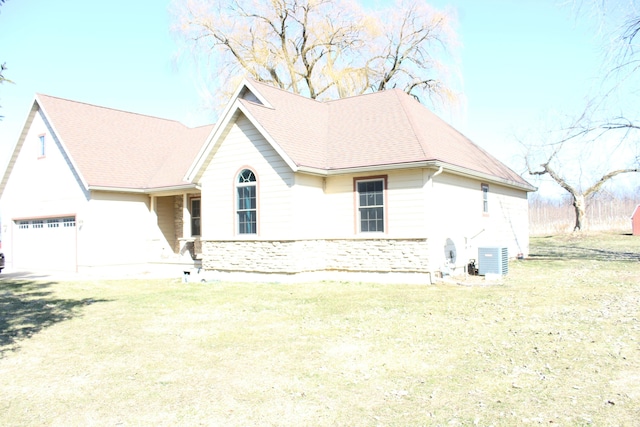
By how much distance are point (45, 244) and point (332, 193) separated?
45.0 feet

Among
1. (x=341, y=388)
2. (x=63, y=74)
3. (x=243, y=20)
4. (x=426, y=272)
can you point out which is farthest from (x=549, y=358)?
(x=243, y=20)

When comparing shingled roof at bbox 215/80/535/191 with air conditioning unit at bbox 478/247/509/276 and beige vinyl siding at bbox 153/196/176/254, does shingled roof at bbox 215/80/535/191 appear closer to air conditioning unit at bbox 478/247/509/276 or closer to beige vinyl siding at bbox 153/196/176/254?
air conditioning unit at bbox 478/247/509/276

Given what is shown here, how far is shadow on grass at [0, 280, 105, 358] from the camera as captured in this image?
9.98 metres

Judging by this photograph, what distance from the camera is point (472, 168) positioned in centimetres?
1875

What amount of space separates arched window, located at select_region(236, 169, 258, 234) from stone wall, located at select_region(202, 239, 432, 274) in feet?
1.64

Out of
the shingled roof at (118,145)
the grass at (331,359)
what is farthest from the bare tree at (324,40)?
the grass at (331,359)

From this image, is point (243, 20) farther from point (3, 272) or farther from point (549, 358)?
point (549, 358)

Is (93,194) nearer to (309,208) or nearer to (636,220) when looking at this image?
(309,208)

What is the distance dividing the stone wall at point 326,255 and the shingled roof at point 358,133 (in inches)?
95.2

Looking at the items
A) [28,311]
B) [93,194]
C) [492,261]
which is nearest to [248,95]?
[93,194]

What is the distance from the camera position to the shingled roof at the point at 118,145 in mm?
21672

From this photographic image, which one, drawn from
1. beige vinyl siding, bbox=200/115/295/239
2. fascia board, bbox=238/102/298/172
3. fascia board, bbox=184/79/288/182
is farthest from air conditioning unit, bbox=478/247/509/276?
fascia board, bbox=184/79/288/182

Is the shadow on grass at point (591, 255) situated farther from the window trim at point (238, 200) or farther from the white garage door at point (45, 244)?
the white garage door at point (45, 244)

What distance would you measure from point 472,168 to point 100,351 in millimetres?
14005
